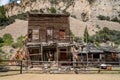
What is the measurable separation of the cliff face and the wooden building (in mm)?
71692

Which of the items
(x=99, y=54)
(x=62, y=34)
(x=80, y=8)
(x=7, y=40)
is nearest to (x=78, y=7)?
(x=80, y=8)

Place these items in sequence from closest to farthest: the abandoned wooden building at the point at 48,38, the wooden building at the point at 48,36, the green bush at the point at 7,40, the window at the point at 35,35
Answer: the abandoned wooden building at the point at 48,38
the wooden building at the point at 48,36
the window at the point at 35,35
the green bush at the point at 7,40

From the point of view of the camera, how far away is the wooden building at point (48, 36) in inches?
1494

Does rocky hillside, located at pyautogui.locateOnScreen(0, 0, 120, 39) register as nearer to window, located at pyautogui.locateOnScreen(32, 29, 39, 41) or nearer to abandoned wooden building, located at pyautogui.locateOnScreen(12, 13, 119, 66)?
abandoned wooden building, located at pyautogui.locateOnScreen(12, 13, 119, 66)

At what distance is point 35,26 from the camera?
129 ft

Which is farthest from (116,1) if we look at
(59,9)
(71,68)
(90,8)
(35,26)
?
(71,68)

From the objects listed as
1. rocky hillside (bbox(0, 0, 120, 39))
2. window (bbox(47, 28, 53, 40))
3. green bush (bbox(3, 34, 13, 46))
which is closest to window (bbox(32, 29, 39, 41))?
window (bbox(47, 28, 53, 40))

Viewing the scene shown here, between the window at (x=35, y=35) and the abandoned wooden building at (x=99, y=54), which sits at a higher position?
the window at (x=35, y=35)

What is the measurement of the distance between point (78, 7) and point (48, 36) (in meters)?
81.0

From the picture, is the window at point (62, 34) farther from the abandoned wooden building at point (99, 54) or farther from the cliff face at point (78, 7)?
the cliff face at point (78, 7)

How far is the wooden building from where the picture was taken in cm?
3794

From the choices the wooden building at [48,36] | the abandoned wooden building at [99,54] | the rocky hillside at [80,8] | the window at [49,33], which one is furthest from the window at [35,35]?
the rocky hillside at [80,8]

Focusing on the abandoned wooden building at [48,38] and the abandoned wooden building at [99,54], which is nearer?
the abandoned wooden building at [48,38]

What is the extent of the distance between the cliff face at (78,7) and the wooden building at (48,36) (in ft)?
235
